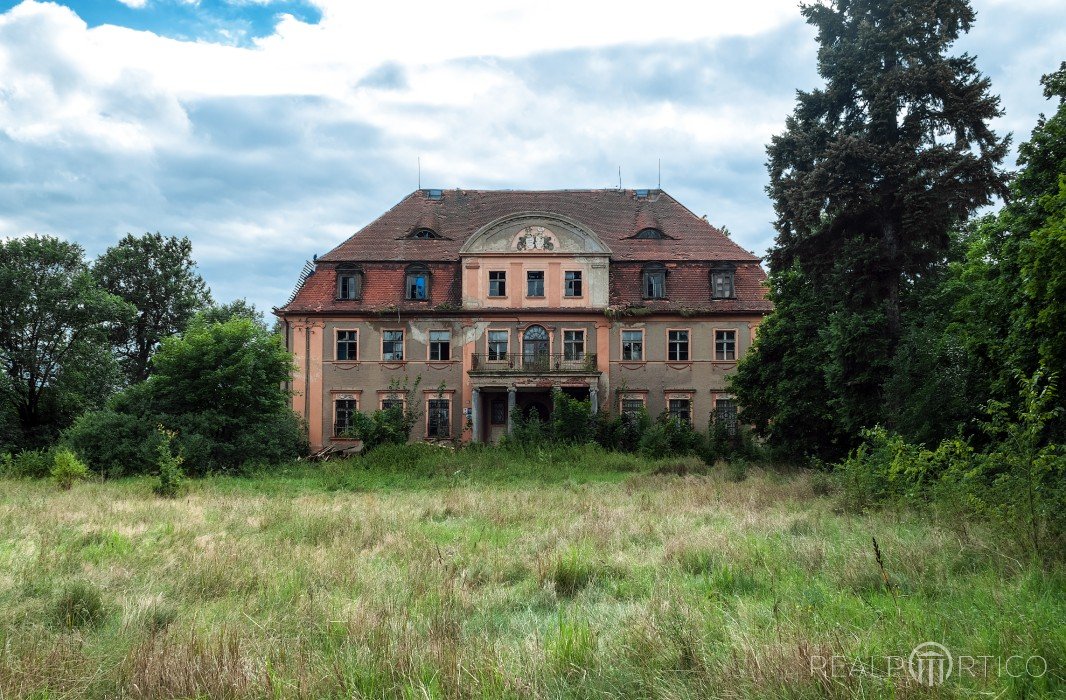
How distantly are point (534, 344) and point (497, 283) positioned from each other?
332cm

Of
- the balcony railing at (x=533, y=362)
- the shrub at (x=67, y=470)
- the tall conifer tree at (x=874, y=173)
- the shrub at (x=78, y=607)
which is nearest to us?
the shrub at (x=78, y=607)

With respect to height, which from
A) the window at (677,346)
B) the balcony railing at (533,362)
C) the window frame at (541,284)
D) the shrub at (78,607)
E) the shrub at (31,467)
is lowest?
the shrub at (31,467)

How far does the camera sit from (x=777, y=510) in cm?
1210

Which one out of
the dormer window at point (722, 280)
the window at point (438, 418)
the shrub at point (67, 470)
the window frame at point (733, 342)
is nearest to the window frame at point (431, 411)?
the window at point (438, 418)

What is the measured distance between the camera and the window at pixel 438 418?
34031mm

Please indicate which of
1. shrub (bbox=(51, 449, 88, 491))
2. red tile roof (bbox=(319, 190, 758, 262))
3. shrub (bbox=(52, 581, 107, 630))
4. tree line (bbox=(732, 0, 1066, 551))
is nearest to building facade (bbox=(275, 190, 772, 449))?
red tile roof (bbox=(319, 190, 758, 262))

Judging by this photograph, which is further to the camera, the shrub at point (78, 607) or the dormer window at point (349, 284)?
the dormer window at point (349, 284)

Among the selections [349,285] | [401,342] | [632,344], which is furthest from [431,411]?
[632,344]

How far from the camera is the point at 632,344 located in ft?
113

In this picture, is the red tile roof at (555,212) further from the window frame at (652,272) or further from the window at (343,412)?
the window at (343,412)

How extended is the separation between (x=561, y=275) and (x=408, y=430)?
9938mm

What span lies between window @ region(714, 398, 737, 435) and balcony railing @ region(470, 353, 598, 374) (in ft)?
19.9

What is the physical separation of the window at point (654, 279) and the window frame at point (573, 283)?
3073mm

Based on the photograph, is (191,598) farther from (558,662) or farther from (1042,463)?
(1042,463)
